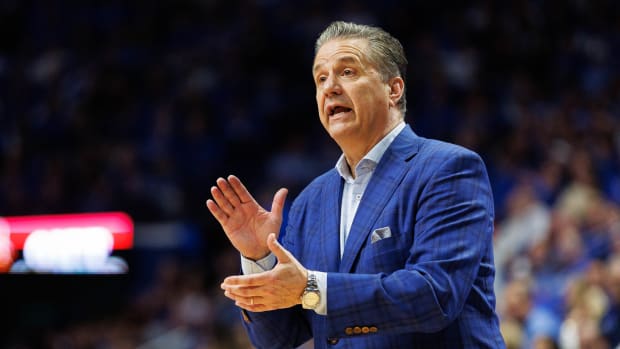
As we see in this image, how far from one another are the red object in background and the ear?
4.94 m

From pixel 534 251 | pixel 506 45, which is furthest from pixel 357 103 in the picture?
pixel 506 45

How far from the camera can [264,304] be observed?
2.18 meters

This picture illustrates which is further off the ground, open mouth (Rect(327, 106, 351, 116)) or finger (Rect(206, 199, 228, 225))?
open mouth (Rect(327, 106, 351, 116))

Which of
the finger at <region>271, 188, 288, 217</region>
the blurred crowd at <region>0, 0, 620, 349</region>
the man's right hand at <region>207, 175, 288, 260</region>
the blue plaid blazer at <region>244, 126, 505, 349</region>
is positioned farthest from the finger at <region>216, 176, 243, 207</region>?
the blurred crowd at <region>0, 0, 620, 349</region>

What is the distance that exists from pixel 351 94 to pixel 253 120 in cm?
691

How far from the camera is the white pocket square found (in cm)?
237

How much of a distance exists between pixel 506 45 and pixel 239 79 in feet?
9.41

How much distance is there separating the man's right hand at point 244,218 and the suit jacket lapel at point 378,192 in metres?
0.21

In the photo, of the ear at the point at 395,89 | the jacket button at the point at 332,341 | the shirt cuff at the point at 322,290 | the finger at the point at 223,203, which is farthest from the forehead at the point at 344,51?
the jacket button at the point at 332,341

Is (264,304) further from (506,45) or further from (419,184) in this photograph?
(506,45)

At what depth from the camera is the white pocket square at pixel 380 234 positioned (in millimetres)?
2365

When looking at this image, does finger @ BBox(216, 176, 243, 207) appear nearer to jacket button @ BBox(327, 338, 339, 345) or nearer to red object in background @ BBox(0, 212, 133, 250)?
jacket button @ BBox(327, 338, 339, 345)

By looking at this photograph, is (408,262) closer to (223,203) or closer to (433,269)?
(433,269)

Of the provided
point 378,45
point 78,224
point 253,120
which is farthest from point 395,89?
point 253,120
